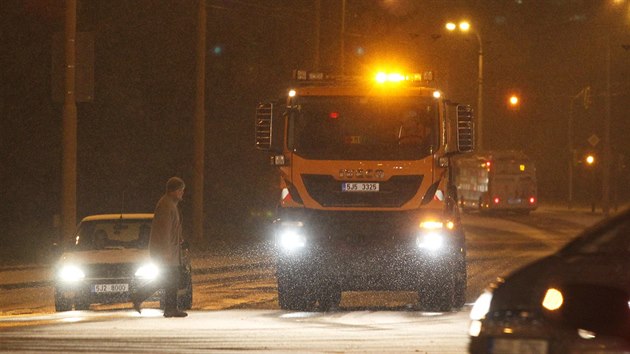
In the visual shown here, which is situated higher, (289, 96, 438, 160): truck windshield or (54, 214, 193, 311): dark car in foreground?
(289, 96, 438, 160): truck windshield

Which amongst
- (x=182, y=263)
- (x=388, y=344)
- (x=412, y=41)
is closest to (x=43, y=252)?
(x=182, y=263)

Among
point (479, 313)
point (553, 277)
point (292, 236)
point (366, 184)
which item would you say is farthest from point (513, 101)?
point (553, 277)

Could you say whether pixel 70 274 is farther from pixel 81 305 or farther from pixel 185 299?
pixel 185 299

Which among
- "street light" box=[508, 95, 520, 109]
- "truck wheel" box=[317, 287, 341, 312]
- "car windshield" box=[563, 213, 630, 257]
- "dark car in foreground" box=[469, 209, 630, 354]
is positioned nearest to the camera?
"dark car in foreground" box=[469, 209, 630, 354]

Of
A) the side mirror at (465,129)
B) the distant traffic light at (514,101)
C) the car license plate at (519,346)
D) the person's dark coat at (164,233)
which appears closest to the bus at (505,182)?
the distant traffic light at (514,101)

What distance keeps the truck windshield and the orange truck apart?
0.04ft

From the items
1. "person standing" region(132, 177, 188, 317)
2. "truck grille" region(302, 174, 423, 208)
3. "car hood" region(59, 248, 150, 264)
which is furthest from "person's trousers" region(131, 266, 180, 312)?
"car hood" region(59, 248, 150, 264)

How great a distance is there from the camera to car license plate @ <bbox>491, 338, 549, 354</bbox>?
23.1 ft

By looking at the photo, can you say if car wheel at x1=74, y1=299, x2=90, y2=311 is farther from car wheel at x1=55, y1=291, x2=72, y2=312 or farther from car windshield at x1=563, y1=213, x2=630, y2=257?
car windshield at x1=563, y1=213, x2=630, y2=257

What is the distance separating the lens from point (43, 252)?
3475cm

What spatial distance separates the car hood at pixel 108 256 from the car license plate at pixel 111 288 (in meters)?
0.35

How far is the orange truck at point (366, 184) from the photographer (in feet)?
57.8

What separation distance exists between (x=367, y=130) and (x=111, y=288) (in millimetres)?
4234

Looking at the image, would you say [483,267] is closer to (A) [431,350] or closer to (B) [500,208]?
(A) [431,350]
